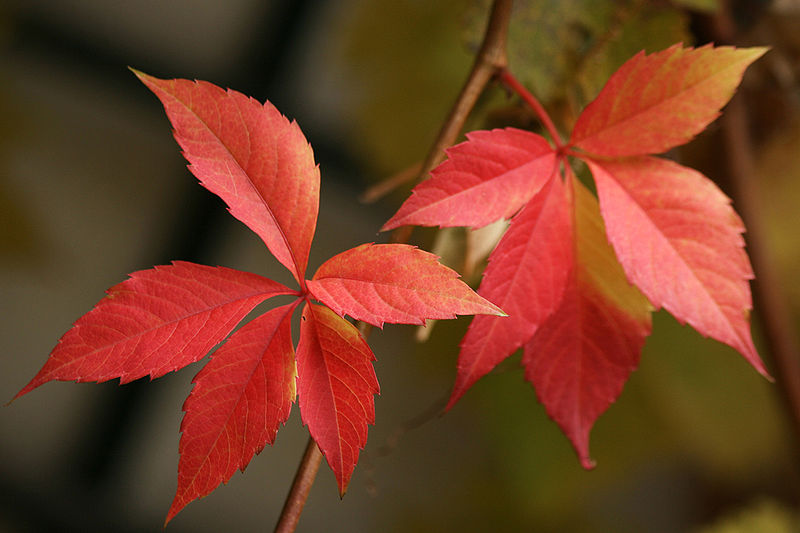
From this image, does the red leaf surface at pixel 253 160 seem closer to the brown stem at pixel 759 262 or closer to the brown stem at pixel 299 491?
the brown stem at pixel 299 491

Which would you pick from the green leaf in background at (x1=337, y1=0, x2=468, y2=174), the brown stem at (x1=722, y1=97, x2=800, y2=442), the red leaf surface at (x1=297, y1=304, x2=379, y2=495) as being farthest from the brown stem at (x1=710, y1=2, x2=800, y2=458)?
the red leaf surface at (x1=297, y1=304, x2=379, y2=495)

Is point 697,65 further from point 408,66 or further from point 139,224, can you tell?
point 139,224

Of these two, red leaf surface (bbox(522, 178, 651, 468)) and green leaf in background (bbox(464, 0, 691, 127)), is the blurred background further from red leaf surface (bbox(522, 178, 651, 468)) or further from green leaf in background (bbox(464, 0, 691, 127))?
red leaf surface (bbox(522, 178, 651, 468))

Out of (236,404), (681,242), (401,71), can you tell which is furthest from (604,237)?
(401,71)

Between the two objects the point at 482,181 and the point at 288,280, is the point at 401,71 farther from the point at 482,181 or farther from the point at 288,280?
the point at 482,181

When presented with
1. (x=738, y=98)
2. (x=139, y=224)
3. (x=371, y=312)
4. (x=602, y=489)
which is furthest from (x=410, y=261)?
(x=602, y=489)

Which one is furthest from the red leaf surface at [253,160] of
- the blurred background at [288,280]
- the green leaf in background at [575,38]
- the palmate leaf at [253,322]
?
the blurred background at [288,280]
